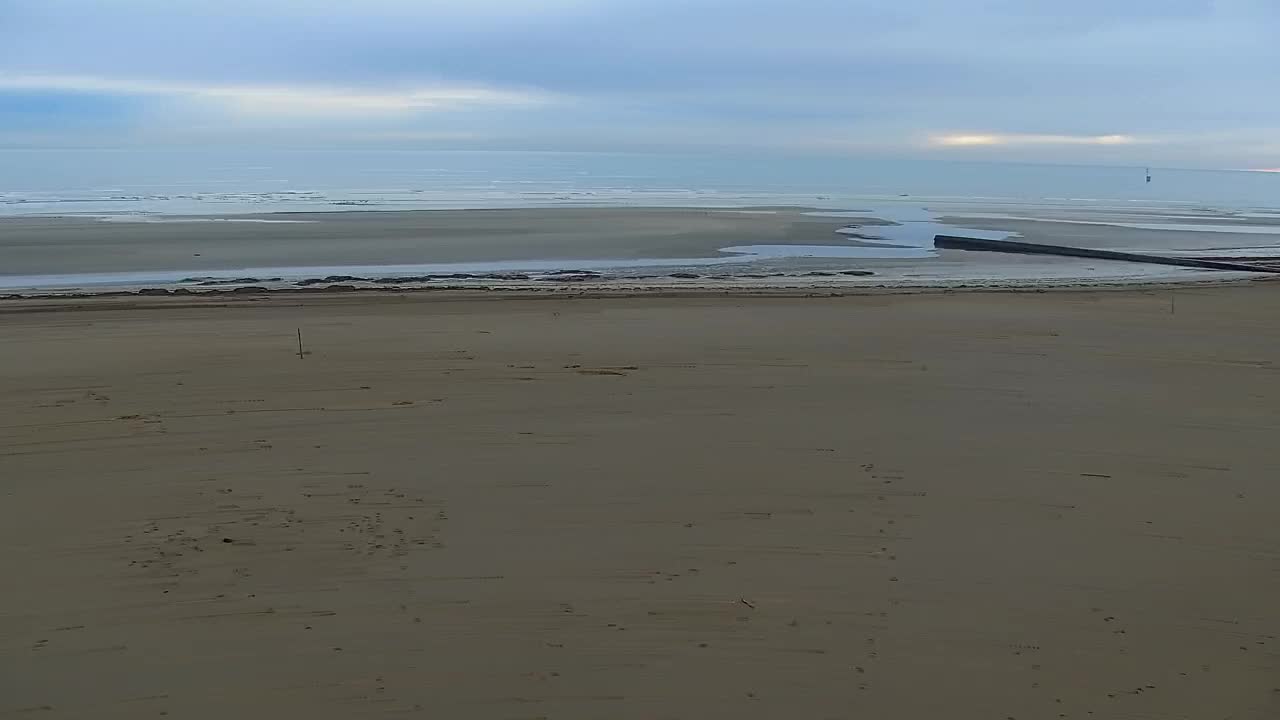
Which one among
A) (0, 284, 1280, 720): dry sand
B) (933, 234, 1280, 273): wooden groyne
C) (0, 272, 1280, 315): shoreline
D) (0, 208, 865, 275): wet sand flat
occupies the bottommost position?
(0, 284, 1280, 720): dry sand

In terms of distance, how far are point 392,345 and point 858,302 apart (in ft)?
23.4

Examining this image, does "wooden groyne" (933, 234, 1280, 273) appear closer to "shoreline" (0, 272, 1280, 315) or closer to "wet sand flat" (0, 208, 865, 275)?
"shoreline" (0, 272, 1280, 315)

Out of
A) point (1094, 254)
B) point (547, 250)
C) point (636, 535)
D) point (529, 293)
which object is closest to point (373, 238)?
point (547, 250)

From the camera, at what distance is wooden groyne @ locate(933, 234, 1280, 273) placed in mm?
21375

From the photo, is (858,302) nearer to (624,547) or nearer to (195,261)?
(624,547)

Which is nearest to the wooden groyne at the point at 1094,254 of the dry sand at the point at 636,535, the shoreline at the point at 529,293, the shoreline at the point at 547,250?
the shoreline at the point at 547,250

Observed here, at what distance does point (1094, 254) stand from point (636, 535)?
860 inches

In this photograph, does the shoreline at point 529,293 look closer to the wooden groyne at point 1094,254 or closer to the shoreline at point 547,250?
the shoreline at point 547,250

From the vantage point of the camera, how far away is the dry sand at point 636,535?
3934mm

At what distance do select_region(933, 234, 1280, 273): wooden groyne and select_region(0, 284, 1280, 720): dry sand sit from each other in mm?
13223

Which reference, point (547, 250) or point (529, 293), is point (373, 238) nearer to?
point (547, 250)

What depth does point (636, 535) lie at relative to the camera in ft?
17.6

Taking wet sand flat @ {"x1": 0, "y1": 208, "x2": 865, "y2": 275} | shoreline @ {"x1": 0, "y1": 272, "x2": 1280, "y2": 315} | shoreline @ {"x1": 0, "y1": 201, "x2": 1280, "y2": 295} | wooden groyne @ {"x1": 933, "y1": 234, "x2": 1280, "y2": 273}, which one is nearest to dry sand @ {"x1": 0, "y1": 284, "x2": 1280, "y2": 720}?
shoreline @ {"x1": 0, "y1": 272, "x2": 1280, "y2": 315}

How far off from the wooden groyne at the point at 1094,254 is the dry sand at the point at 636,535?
1322cm
